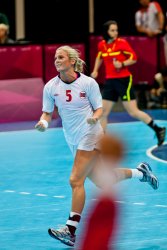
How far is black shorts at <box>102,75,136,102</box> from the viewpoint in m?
15.1

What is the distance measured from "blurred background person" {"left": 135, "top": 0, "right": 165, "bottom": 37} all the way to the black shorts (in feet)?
24.2

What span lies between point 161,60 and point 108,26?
780 centimetres

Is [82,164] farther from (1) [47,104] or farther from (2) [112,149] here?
(2) [112,149]

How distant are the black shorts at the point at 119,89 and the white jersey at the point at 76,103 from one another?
21.2ft

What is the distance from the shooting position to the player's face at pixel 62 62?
8609 mm

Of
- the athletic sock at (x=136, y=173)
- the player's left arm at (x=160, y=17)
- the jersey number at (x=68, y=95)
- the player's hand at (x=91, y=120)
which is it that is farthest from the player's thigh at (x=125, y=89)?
the player's left arm at (x=160, y=17)

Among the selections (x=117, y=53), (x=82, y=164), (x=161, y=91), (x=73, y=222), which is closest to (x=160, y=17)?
(x=161, y=91)

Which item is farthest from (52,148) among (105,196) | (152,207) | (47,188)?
(105,196)

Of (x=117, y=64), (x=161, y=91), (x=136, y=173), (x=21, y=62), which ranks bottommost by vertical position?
(x=161, y=91)

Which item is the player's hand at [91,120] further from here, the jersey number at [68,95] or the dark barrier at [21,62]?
the dark barrier at [21,62]

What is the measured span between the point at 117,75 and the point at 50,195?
4846 millimetres

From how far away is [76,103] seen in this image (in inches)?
336

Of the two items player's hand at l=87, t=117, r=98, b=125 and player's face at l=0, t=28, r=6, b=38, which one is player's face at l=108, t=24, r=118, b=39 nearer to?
player's face at l=0, t=28, r=6, b=38

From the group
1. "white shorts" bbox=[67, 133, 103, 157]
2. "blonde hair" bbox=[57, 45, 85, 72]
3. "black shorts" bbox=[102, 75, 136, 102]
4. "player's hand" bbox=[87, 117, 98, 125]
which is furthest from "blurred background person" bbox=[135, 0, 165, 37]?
"player's hand" bbox=[87, 117, 98, 125]
